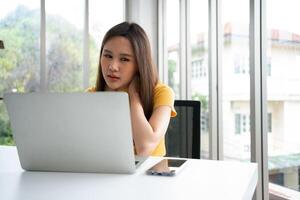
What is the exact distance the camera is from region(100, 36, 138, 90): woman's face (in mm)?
1271

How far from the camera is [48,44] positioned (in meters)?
2.92

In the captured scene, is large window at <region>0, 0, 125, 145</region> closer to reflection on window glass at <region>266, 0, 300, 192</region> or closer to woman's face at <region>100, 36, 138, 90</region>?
woman's face at <region>100, 36, 138, 90</region>

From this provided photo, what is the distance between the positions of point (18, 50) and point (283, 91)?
2.18 meters

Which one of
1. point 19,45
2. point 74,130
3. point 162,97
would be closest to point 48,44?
point 19,45

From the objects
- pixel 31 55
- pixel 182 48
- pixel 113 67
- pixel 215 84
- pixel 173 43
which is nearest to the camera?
pixel 113 67

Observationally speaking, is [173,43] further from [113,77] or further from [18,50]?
[113,77]

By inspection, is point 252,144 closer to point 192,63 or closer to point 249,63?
point 249,63

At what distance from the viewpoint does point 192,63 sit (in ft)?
9.35

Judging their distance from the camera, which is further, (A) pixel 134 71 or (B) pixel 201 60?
(B) pixel 201 60

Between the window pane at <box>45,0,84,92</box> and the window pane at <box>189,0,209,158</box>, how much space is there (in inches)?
44.8

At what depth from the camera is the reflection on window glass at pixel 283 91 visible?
1.82 metres

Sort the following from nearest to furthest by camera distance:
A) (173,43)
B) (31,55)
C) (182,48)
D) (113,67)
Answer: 1. (113,67)
2. (31,55)
3. (182,48)
4. (173,43)

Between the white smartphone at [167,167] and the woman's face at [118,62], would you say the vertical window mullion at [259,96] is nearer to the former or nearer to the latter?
the woman's face at [118,62]

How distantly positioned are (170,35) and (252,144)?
5.40ft
